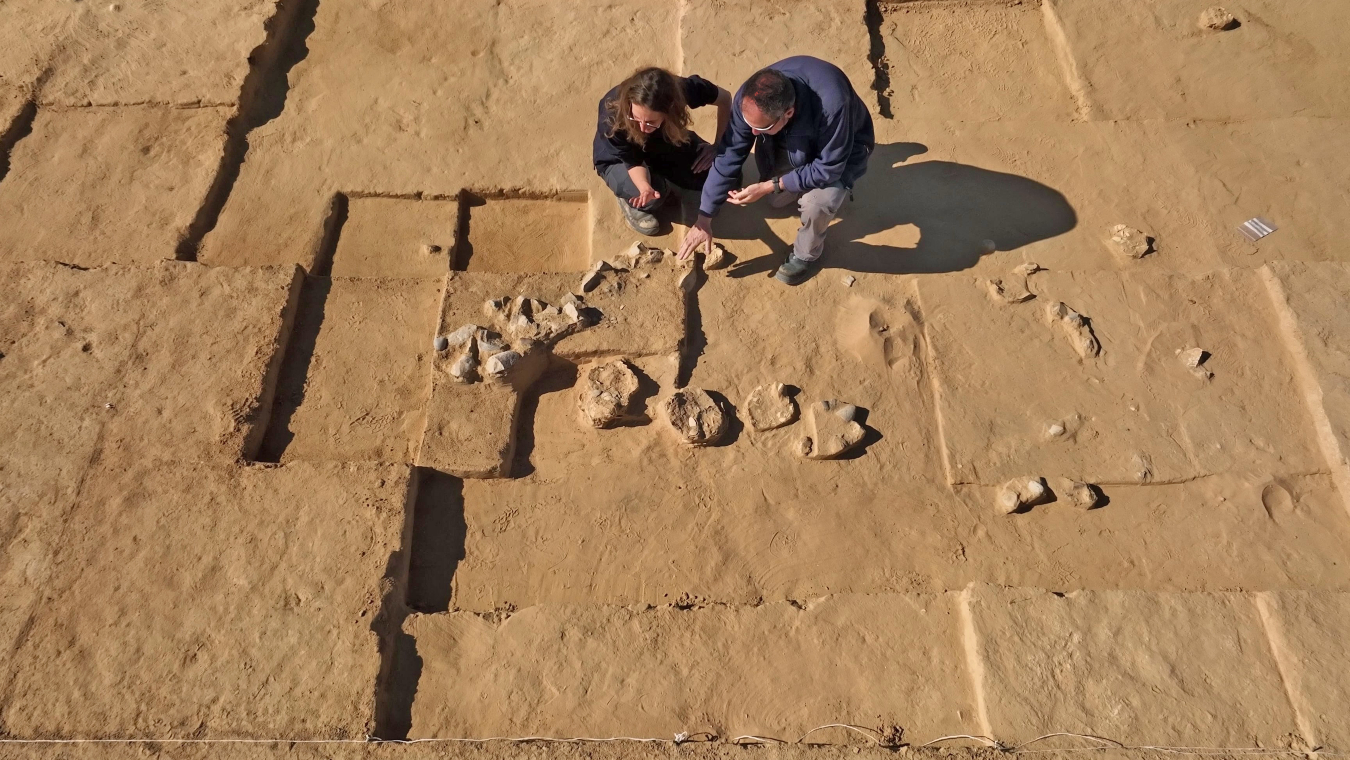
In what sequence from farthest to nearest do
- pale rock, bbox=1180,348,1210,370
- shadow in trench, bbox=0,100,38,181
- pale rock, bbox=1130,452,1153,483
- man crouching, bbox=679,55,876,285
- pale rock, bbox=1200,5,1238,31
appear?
pale rock, bbox=1200,5,1238,31 → shadow in trench, bbox=0,100,38,181 → pale rock, bbox=1180,348,1210,370 → pale rock, bbox=1130,452,1153,483 → man crouching, bbox=679,55,876,285

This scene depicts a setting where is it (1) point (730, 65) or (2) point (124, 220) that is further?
(1) point (730, 65)

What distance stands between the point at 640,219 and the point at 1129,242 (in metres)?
2.48

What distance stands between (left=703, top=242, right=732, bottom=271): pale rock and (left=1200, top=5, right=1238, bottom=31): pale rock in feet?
11.4

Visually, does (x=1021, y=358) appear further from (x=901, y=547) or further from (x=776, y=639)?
(x=776, y=639)

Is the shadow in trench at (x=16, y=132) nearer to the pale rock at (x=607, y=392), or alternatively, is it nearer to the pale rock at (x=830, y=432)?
the pale rock at (x=607, y=392)

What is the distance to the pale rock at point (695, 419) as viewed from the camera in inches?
124

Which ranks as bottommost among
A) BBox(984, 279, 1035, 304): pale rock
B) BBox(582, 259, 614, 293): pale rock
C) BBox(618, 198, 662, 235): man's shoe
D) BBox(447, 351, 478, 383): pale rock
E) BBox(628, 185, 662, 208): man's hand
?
BBox(447, 351, 478, 383): pale rock

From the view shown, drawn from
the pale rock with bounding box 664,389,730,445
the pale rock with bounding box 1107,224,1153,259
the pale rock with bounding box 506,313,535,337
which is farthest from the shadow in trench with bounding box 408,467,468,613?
the pale rock with bounding box 1107,224,1153,259

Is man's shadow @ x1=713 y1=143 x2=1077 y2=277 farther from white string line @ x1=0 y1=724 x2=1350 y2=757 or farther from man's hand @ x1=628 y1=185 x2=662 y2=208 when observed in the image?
white string line @ x1=0 y1=724 x2=1350 y2=757

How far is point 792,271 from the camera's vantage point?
11.5 ft

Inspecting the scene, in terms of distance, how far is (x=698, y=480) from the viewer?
313 centimetres

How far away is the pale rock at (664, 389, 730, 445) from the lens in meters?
3.15

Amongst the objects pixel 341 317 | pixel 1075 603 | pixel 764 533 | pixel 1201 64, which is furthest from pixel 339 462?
pixel 1201 64

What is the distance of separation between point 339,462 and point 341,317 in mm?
850
